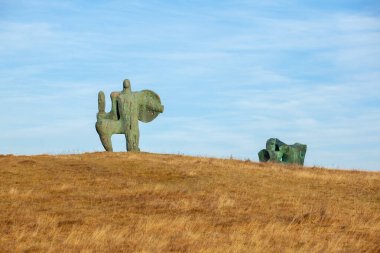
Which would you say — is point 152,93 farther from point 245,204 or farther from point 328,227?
point 328,227

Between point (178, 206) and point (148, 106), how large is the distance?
1431 cm

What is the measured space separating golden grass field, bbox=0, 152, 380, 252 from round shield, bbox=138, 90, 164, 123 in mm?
2847

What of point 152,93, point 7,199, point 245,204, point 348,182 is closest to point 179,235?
point 245,204

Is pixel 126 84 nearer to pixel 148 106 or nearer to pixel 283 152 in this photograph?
pixel 148 106

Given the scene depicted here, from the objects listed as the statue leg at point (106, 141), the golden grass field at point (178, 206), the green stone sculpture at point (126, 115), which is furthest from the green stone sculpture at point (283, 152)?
the statue leg at point (106, 141)

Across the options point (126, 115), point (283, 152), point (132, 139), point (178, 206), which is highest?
point (126, 115)

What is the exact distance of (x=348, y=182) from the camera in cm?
3142

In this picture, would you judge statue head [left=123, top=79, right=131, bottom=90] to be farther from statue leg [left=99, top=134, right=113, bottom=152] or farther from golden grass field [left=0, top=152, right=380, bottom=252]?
golden grass field [left=0, top=152, right=380, bottom=252]

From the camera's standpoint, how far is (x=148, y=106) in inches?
1446

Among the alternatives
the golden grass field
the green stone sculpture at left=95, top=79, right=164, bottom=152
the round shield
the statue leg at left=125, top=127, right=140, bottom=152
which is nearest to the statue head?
the green stone sculpture at left=95, top=79, right=164, bottom=152

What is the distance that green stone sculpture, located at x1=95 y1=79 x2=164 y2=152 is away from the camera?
1380 inches

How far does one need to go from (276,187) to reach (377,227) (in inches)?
288

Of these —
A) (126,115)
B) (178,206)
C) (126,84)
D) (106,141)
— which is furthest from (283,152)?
(178,206)

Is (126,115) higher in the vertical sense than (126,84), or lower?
lower
